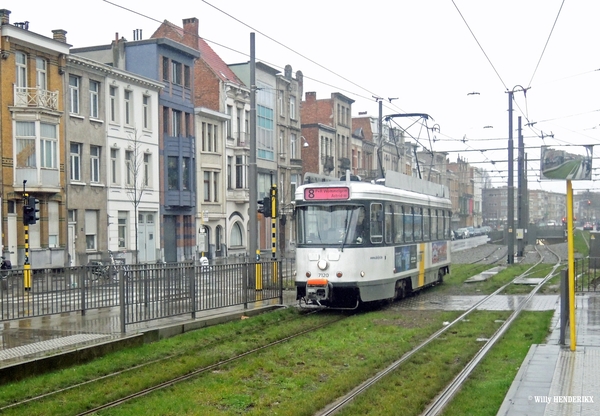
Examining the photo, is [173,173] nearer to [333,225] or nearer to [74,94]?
[74,94]

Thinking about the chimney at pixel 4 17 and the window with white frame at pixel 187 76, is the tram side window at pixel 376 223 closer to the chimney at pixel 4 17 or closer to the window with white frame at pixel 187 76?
the chimney at pixel 4 17

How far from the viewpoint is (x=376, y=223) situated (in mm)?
18750

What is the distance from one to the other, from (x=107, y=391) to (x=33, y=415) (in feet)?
4.18

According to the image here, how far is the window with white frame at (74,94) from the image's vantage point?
124 ft

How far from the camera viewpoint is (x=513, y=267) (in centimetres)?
3528

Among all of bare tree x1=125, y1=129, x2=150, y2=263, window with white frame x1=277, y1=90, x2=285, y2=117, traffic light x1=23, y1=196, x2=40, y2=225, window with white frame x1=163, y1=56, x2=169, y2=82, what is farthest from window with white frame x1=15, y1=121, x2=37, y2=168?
window with white frame x1=277, y1=90, x2=285, y2=117

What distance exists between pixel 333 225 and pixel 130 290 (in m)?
6.00

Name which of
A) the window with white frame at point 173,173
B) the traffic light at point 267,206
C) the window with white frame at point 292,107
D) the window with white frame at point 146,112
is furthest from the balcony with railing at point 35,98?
the window with white frame at point 292,107

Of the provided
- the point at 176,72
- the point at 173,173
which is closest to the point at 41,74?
the point at 173,173

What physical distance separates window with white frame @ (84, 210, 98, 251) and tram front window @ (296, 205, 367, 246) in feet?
74.9

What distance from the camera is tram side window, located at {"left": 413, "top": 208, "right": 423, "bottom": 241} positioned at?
73.0 ft

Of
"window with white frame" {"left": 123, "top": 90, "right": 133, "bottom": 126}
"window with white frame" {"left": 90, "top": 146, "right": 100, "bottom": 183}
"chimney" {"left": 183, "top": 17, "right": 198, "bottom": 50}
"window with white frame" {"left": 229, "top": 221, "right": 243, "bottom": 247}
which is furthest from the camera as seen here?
"window with white frame" {"left": 229, "top": 221, "right": 243, "bottom": 247}

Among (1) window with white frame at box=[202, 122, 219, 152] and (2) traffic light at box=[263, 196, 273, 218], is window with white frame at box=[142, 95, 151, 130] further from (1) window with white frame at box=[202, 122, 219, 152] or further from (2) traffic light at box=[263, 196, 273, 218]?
(2) traffic light at box=[263, 196, 273, 218]

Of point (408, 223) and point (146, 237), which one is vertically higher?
point (408, 223)
